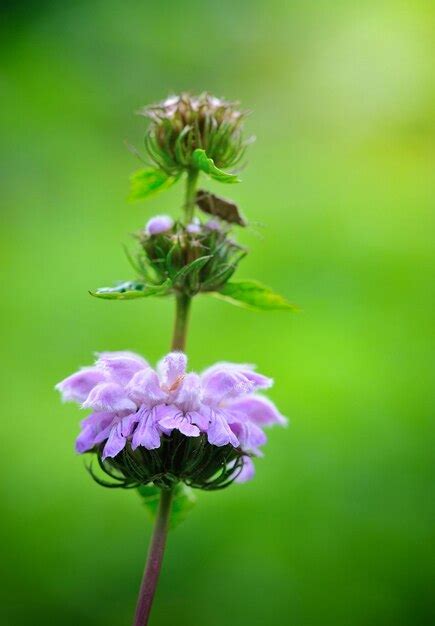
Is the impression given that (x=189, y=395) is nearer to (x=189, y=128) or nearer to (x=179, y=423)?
(x=179, y=423)

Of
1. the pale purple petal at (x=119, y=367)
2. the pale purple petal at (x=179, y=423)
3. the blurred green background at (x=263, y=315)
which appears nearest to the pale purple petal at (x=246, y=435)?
the pale purple petal at (x=179, y=423)

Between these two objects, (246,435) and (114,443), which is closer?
(114,443)

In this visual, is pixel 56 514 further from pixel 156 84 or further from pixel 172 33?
pixel 172 33

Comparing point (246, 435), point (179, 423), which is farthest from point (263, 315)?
point (179, 423)

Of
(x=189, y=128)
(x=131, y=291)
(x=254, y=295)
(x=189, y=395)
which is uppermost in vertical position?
(x=189, y=128)

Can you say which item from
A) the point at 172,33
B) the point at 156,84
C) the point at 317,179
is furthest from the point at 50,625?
the point at 172,33

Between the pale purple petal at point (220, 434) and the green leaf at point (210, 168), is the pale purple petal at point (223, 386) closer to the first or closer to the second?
the pale purple petal at point (220, 434)

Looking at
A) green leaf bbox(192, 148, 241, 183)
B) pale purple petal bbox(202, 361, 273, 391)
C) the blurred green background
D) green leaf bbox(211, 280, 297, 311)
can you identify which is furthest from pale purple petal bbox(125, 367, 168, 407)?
the blurred green background
